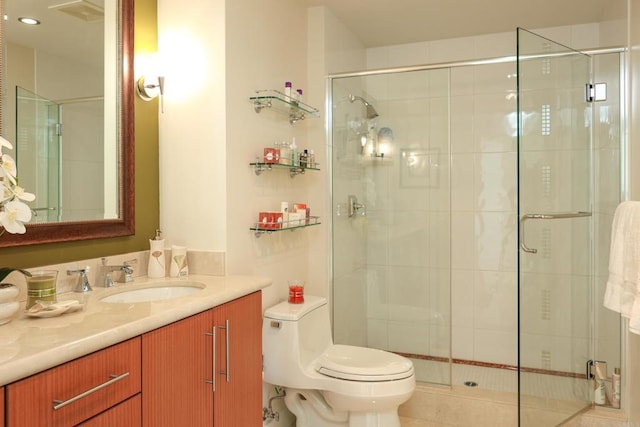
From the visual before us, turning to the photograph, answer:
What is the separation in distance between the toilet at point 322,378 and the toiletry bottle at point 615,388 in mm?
1152

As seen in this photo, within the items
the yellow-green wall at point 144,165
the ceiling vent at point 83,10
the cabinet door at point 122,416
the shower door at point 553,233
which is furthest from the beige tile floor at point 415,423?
the ceiling vent at point 83,10

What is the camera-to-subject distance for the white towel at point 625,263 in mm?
1786

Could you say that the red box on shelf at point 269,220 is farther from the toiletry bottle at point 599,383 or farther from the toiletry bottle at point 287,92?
the toiletry bottle at point 599,383

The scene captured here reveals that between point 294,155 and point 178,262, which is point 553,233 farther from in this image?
point 178,262

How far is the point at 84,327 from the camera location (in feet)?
3.89

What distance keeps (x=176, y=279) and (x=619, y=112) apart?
2.39m

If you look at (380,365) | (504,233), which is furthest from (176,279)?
(504,233)

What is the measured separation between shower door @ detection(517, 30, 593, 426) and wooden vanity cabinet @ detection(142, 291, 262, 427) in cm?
128

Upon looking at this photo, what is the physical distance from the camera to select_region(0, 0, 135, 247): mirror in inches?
60.6

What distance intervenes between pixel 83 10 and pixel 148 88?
0.37 meters

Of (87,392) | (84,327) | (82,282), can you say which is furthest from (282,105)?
(87,392)

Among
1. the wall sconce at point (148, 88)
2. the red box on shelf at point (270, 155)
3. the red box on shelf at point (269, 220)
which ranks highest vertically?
the wall sconce at point (148, 88)

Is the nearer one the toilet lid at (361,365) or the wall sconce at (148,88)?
the wall sconce at (148,88)

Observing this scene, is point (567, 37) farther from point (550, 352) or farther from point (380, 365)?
point (380, 365)
